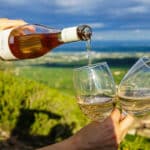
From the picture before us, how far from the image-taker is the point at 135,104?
2322 mm

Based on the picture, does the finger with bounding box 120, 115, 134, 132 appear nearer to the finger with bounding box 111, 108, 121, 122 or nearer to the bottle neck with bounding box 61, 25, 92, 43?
the finger with bounding box 111, 108, 121, 122

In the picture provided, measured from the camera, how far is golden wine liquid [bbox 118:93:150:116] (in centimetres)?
230

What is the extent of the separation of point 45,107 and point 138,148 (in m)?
2.37

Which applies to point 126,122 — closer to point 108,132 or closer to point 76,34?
point 108,132

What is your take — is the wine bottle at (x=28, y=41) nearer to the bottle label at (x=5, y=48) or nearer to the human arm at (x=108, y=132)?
the bottle label at (x=5, y=48)

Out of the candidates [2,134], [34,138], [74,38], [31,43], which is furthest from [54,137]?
[74,38]

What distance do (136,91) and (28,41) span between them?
1.05 meters

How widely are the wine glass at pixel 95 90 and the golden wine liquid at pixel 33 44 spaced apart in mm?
673

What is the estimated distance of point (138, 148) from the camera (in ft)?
13.1

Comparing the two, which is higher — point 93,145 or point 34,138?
point 93,145

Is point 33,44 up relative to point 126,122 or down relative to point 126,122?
up

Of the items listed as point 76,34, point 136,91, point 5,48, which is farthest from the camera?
point 5,48

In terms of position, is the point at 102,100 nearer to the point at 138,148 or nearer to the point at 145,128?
the point at 138,148

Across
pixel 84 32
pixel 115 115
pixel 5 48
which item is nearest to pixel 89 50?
pixel 84 32
